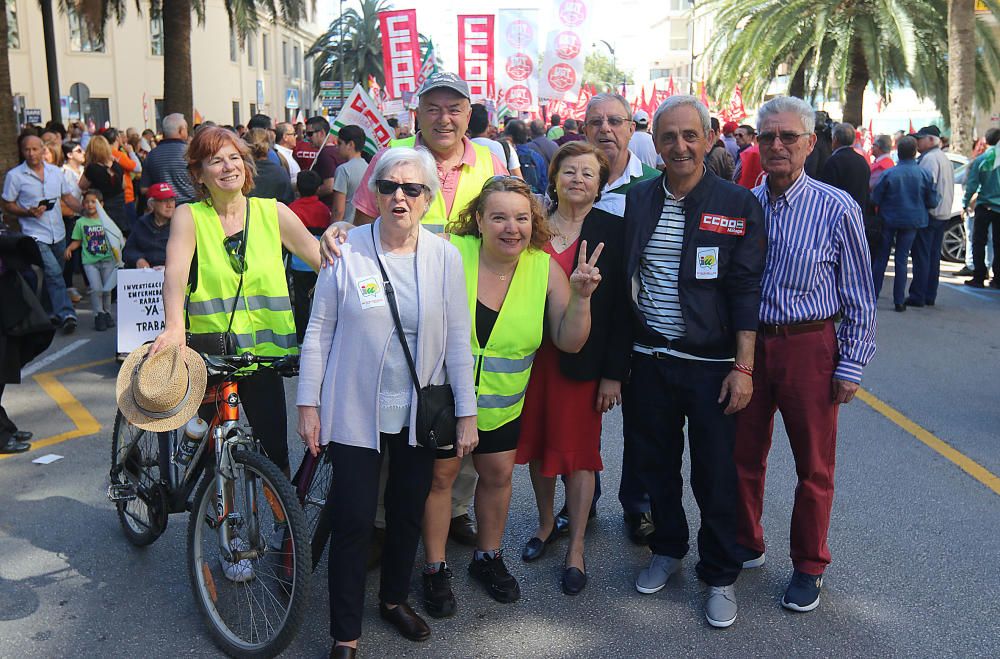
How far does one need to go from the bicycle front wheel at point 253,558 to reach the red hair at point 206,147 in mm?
1144

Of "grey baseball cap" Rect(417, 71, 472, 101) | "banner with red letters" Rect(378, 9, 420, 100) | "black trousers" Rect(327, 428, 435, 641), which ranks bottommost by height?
"black trousers" Rect(327, 428, 435, 641)

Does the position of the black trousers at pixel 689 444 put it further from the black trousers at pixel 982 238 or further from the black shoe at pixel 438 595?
the black trousers at pixel 982 238

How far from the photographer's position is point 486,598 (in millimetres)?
3945

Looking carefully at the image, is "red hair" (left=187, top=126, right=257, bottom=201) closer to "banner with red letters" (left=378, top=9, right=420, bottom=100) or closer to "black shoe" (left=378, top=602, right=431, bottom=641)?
"black shoe" (left=378, top=602, right=431, bottom=641)

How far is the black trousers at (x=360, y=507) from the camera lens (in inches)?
127

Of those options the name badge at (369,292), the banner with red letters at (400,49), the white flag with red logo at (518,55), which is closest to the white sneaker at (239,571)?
the name badge at (369,292)

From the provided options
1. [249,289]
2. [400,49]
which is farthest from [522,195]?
[400,49]

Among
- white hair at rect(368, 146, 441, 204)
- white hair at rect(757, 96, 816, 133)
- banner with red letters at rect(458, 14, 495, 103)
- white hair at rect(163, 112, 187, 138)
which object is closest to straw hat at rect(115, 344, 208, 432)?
white hair at rect(368, 146, 441, 204)

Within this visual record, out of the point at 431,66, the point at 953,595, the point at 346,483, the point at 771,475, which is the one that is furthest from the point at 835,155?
the point at 431,66

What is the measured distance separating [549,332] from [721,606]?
1291mm

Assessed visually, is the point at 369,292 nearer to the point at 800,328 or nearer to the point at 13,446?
the point at 800,328

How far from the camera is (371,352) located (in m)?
3.18

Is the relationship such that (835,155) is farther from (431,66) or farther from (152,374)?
(431,66)

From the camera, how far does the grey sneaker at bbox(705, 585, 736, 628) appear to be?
3.69 m
